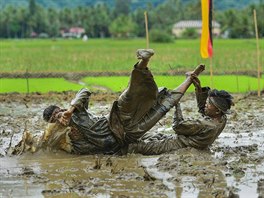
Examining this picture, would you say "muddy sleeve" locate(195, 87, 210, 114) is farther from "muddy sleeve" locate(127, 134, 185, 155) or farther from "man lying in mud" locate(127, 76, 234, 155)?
"muddy sleeve" locate(127, 134, 185, 155)

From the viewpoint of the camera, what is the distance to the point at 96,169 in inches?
274

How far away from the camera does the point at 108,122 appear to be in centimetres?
768

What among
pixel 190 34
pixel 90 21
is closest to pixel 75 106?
pixel 190 34

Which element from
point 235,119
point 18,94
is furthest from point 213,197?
point 18,94

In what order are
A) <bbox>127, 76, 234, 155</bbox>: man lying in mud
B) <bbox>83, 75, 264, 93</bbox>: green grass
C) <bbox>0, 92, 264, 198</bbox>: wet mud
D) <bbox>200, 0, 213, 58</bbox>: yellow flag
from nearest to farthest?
<bbox>0, 92, 264, 198</bbox>: wet mud → <bbox>127, 76, 234, 155</bbox>: man lying in mud → <bbox>200, 0, 213, 58</bbox>: yellow flag → <bbox>83, 75, 264, 93</bbox>: green grass

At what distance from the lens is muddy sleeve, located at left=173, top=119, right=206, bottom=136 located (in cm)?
763

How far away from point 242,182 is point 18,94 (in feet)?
32.1

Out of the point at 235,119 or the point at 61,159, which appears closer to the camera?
the point at 61,159

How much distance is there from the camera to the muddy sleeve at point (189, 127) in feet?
25.0

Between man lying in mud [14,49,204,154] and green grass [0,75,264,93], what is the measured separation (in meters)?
7.16

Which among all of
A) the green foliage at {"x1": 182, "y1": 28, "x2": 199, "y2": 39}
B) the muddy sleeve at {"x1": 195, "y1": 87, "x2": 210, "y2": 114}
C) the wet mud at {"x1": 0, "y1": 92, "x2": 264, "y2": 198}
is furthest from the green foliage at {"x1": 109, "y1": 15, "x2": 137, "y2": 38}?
the muddy sleeve at {"x1": 195, "y1": 87, "x2": 210, "y2": 114}

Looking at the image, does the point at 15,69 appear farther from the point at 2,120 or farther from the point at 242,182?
the point at 242,182

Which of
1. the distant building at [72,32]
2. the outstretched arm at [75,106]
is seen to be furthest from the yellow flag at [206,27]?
the distant building at [72,32]

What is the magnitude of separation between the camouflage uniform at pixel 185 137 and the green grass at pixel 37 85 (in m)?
8.80
